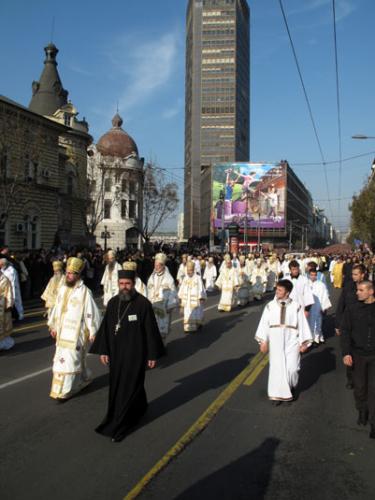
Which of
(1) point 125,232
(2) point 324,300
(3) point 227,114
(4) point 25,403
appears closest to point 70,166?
(1) point 125,232


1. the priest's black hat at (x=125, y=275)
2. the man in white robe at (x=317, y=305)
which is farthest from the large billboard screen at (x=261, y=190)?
the priest's black hat at (x=125, y=275)

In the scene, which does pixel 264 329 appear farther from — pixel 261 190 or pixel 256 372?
→ pixel 261 190

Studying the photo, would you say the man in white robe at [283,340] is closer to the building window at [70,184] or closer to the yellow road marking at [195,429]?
the yellow road marking at [195,429]

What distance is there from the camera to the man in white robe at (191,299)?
39.8ft

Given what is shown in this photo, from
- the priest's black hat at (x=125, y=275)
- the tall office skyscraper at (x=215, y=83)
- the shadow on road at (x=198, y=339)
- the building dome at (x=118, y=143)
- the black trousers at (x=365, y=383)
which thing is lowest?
the shadow on road at (x=198, y=339)

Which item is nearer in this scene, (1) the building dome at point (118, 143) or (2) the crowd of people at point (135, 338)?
(2) the crowd of people at point (135, 338)

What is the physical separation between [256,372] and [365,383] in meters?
2.66

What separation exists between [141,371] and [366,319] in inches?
98.1

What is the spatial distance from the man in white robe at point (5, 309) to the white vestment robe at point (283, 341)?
5.25 meters

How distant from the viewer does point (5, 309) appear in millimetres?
9469

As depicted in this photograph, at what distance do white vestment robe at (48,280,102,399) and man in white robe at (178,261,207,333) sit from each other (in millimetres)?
5542

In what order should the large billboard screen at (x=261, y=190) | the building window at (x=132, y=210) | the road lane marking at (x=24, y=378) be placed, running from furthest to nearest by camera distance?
the large billboard screen at (x=261, y=190), the building window at (x=132, y=210), the road lane marking at (x=24, y=378)

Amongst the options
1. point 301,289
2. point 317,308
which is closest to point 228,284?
point 317,308

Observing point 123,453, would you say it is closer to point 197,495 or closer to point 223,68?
point 197,495
